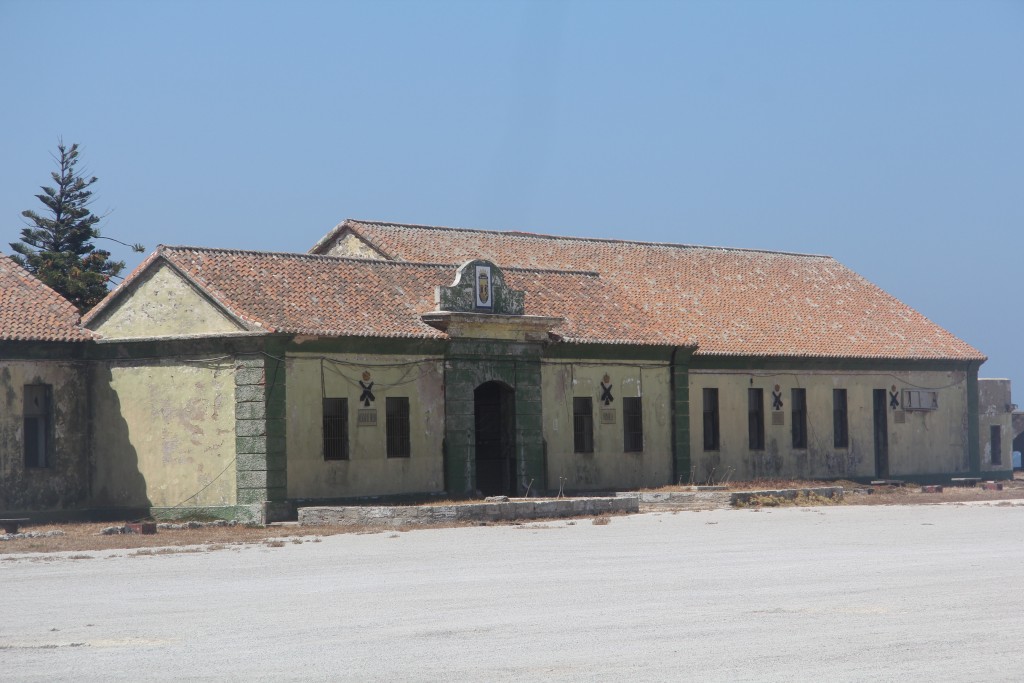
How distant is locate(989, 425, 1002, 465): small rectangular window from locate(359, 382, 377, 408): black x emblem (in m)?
25.9

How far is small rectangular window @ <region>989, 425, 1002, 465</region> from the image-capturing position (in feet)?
161

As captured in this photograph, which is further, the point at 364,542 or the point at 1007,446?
the point at 1007,446

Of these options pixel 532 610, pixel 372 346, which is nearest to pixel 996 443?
pixel 372 346

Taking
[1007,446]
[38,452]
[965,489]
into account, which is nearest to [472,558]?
[38,452]

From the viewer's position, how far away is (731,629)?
41.0ft

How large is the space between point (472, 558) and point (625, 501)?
10615 mm

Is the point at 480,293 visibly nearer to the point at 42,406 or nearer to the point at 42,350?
the point at 42,350

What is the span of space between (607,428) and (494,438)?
2961 mm

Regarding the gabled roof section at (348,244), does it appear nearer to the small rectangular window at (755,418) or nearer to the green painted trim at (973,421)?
the small rectangular window at (755,418)

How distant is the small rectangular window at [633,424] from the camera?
35.9m

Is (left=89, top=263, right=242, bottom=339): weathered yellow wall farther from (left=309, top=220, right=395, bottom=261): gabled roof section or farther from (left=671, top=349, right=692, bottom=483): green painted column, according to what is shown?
(left=671, top=349, right=692, bottom=483): green painted column

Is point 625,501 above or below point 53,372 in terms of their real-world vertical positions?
below

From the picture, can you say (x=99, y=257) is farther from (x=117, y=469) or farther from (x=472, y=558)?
(x=472, y=558)

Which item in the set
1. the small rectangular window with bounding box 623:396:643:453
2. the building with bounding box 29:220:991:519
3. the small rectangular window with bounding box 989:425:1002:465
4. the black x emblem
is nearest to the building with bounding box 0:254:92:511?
the building with bounding box 29:220:991:519
